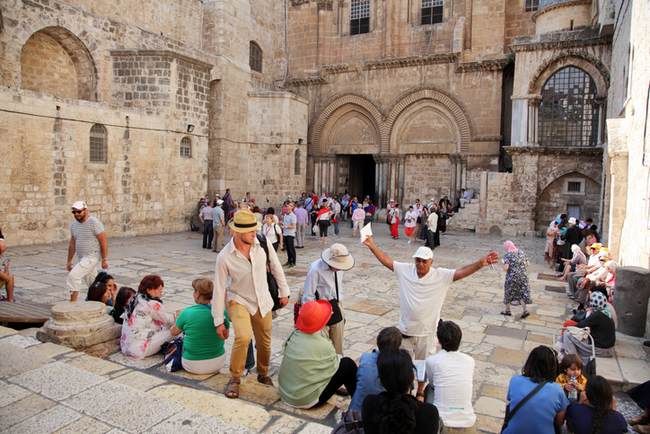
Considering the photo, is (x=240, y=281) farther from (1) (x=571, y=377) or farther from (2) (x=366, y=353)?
(1) (x=571, y=377)

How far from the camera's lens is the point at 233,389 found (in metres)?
4.30

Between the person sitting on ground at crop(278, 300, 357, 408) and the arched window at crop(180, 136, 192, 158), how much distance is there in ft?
49.2

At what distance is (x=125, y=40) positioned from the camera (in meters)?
17.3

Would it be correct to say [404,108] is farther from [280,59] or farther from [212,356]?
[212,356]

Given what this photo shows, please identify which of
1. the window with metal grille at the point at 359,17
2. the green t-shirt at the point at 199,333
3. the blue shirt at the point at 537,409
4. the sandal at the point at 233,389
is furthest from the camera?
the window with metal grille at the point at 359,17

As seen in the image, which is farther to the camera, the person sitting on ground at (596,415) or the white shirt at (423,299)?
the white shirt at (423,299)

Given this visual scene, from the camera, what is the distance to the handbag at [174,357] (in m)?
4.95

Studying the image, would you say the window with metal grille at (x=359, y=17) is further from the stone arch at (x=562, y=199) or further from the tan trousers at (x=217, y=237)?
the tan trousers at (x=217, y=237)

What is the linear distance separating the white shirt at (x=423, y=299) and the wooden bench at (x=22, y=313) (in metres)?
4.42

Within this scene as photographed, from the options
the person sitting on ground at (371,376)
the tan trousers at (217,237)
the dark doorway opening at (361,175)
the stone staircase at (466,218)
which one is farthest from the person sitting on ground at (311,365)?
the dark doorway opening at (361,175)

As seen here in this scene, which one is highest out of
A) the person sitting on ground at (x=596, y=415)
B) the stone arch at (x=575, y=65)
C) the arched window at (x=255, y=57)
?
the arched window at (x=255, y=57)


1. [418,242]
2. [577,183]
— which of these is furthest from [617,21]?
[418,242]

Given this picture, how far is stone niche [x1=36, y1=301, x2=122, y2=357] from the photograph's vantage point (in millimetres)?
5133

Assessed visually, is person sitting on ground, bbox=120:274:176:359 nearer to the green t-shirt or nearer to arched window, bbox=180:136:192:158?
the green t-shirt
